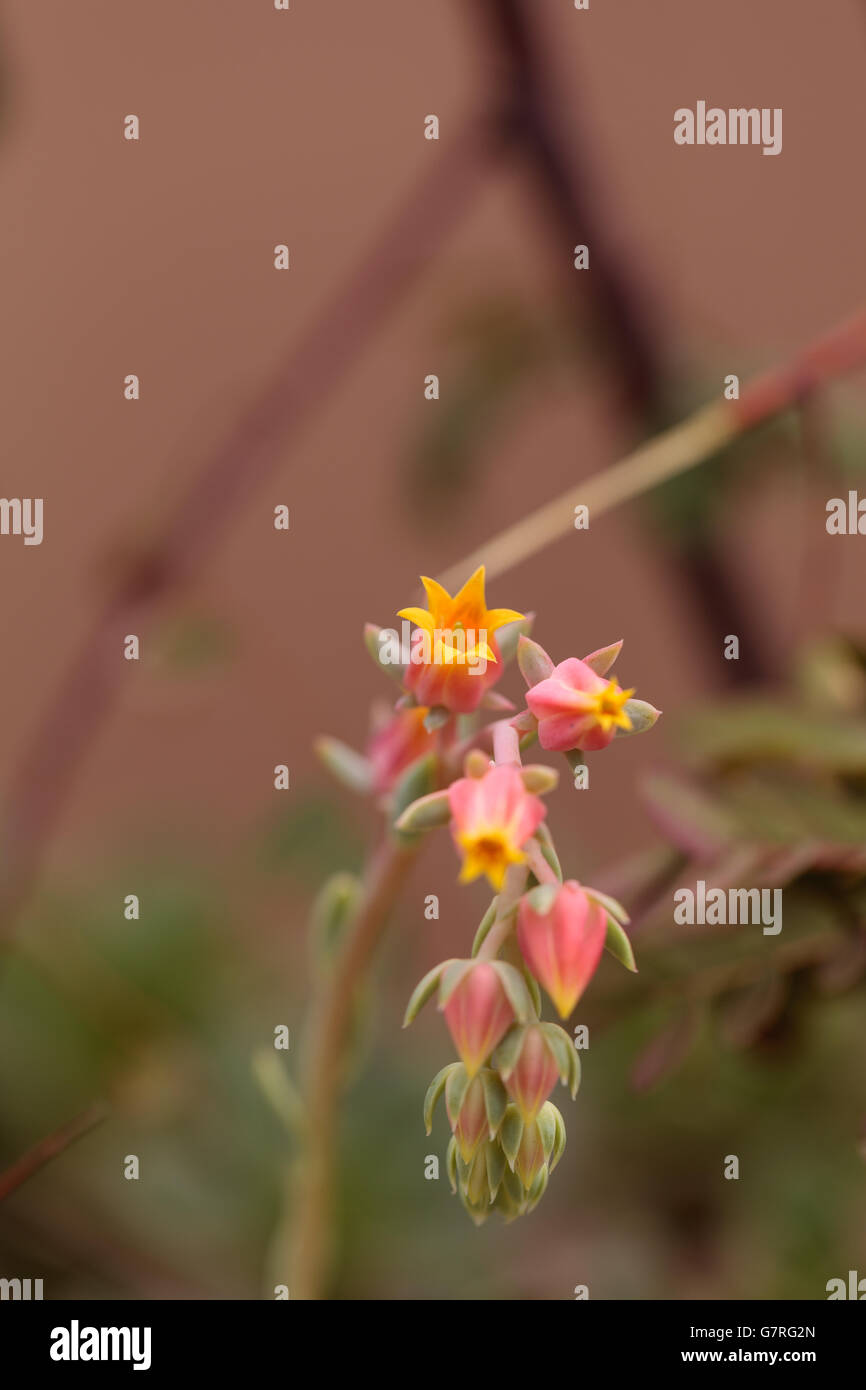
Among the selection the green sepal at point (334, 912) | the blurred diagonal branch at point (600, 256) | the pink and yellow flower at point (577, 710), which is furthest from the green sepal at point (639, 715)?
the blurred diagonal branch at point (600, 256)

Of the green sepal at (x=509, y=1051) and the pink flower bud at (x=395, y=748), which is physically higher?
the pink flower bud at (x=395, y=748)

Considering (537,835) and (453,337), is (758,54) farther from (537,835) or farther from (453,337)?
(537,835)

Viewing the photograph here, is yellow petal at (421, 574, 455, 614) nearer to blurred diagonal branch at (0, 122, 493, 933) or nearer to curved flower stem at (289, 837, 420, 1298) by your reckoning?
curved flower stem at (289, 837, 420, 1298)

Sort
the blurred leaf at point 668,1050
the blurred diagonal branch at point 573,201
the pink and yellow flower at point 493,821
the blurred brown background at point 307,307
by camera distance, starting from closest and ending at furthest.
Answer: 1. the pink and yellow flower at point 493,821
2. the blurred leaf at point 668,1050
3. the blurred diagonal branch at point 573,201
4. the blurred brown background at point 307,307

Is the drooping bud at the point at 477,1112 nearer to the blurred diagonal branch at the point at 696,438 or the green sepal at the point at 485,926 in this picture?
the green sepal at the point at 485,926

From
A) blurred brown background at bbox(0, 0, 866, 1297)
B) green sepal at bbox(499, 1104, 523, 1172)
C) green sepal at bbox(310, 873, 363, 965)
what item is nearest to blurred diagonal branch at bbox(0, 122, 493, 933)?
blurred brown background at bbox(0, 0, 866, 1297)

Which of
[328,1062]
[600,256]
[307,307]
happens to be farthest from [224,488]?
[307,307]

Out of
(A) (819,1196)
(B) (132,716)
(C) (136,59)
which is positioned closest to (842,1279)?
(A) (819,1196)

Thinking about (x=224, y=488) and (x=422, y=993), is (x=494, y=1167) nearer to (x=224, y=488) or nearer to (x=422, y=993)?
(x=422, y=993)
